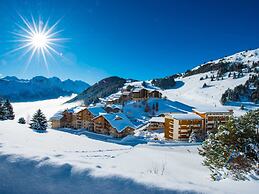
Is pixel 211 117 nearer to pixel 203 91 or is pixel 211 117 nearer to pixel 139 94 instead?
pixel 139 94

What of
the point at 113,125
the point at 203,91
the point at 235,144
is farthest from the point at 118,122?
the point at 203,91

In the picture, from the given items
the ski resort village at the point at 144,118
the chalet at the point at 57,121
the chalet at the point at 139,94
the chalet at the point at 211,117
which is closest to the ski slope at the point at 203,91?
the ski resort village at the point at 144,118

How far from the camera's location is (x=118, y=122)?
5956cm

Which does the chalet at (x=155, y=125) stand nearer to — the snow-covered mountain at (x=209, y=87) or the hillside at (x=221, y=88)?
the hillside at (x=221, y=88)

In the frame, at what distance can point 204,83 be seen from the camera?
463 ft

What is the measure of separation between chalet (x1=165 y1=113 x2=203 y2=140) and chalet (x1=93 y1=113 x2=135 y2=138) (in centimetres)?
1104

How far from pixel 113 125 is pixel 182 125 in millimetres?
17409

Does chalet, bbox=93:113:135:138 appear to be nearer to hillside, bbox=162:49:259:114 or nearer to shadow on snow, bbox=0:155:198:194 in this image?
hillside, bbox=162:49:259:114

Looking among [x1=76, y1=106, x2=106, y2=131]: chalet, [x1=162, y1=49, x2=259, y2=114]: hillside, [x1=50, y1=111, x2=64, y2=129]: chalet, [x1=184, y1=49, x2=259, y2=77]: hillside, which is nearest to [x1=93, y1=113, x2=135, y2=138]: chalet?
[x1=76, y1=106, x2=106, y2=131]: chalet

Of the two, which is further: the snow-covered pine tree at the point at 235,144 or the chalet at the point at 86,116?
the chalet at the point at 86,116

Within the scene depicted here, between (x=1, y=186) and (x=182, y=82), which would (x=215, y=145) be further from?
(x=182, y=82)

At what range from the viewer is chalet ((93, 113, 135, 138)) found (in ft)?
191

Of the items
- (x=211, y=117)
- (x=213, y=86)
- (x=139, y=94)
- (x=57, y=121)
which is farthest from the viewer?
(x=213, y=86)

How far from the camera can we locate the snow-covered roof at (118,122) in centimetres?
5789
